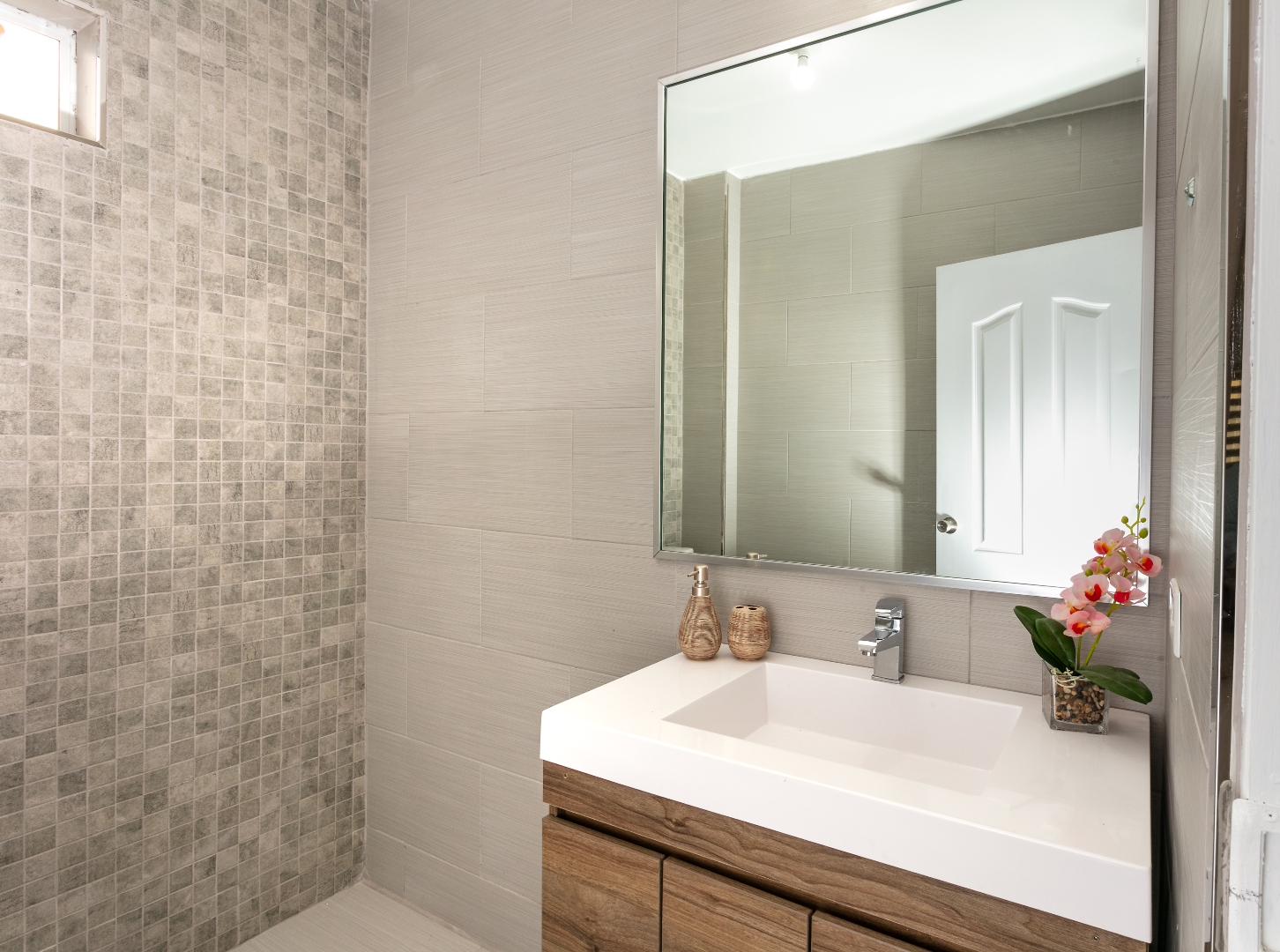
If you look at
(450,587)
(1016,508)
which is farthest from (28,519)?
(1016,508)

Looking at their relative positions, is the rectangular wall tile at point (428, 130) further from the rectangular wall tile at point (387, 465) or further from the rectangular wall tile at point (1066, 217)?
the rectangular wall tile at point (1066, 217)

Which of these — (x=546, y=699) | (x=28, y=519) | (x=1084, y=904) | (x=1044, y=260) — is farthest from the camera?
(x=546, y=699)

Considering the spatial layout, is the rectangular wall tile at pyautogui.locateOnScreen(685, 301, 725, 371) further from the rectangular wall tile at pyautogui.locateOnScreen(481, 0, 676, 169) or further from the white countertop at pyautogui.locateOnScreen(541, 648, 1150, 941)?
the white countertop at pyautogui.locateOnScreen(541, 648, 1150, 941)

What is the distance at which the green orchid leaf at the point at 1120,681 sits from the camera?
1056 mm

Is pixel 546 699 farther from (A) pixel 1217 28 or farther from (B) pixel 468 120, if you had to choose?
(A) pixel 1217 28

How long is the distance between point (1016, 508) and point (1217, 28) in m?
0.86

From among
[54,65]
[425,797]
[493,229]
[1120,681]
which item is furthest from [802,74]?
[425,797]

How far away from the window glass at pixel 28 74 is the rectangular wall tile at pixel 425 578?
1215 mm

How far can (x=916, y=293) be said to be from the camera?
137 centimetres

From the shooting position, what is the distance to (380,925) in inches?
80.7

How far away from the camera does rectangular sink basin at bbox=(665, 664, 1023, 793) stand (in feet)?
4.07

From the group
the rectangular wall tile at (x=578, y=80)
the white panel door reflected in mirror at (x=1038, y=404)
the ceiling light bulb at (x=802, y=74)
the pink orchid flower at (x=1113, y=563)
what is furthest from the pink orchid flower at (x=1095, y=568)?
the rectangular wall tile at (x=578, y=80)

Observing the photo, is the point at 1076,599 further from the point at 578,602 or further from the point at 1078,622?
the point at 578,602

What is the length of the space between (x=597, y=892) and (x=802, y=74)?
1.52 metres
